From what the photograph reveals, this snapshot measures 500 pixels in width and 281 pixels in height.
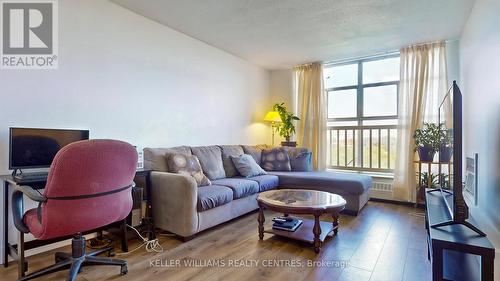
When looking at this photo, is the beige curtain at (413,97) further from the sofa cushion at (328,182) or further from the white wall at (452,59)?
the sofa cushion at (328,182)

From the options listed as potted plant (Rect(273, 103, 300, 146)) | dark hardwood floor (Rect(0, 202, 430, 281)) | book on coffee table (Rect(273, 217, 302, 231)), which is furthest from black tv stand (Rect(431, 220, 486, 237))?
potted plant (Rect(273, 103, 300, 146))

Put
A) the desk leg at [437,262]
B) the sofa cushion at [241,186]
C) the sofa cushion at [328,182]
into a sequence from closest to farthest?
the desk leg at [437,262], the sofa cushion at [241,186], the sofa cushion at [328,182]

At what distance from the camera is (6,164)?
6.58 feet

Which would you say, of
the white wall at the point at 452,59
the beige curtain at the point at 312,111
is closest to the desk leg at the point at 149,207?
the beige curtain at the point at 312,111

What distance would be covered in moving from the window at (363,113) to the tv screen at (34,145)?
12.9 feet

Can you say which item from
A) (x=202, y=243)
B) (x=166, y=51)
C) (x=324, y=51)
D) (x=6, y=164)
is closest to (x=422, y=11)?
(x=324, y=51)

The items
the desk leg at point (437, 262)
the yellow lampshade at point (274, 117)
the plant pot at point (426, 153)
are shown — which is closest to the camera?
the desk leg at point (437, 262)

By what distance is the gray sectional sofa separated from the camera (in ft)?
7.84

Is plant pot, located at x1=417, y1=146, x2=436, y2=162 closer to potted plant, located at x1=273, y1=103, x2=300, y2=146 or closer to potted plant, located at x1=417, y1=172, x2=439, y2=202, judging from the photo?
potted plant, located at x1=417, y1=172, x2=439, y2=202

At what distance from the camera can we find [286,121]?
15.3 ft

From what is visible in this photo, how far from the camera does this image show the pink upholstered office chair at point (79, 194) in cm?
144

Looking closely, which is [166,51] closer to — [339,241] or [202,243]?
[202,243]

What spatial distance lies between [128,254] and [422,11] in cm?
374

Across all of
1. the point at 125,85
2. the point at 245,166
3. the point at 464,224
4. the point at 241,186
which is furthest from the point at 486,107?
the point at 125,85
